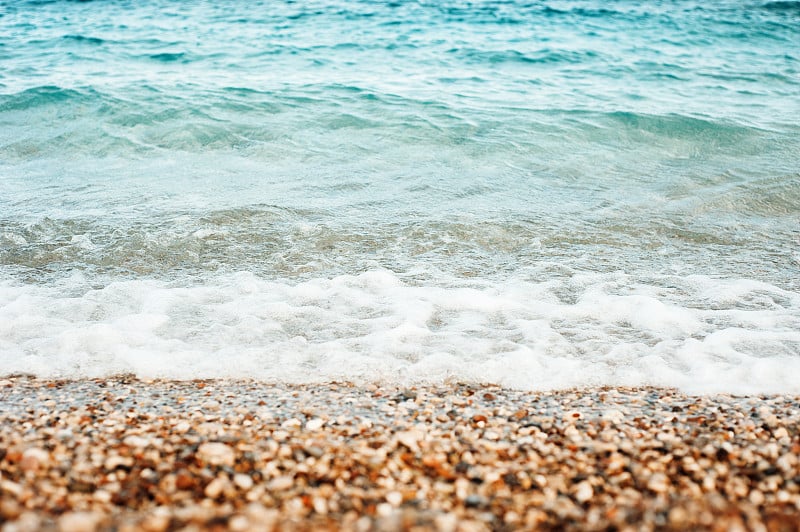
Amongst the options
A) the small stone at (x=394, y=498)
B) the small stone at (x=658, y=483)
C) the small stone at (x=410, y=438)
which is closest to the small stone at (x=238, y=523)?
the small stone at (x=394, y=498)

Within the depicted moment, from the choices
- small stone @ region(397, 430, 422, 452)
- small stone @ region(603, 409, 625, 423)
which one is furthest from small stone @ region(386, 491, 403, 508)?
small stone @ region(603, 409, 625, 423)

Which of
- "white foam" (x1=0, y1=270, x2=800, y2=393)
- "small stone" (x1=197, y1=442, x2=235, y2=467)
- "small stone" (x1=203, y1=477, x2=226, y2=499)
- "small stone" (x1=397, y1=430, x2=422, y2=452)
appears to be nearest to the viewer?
"small stone" (x1=203, y1=477, x2=226, y2=499)

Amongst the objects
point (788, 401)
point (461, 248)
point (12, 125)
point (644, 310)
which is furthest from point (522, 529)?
point (12, 125)

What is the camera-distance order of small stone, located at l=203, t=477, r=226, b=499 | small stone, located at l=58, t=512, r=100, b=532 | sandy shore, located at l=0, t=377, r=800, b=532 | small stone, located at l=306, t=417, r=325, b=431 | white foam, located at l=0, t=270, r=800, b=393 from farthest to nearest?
white foam, located at l=0, t=270, r=800, b=393 → small stone, located at l=306, t=417, r=325, b=431 → small stone, located at l=203, t=477, r=226, b=499 → sandy shore, located at l=0, t=377, r=800, b=532 → small stone, located at l=58, t=512, r=100, b=532

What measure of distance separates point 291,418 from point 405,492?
103cm

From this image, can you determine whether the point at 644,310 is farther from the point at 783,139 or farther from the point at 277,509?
the point at 783,139

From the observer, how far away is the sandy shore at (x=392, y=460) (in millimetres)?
2564

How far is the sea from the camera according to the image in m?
4.77

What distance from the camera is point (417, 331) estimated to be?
507 centimetres

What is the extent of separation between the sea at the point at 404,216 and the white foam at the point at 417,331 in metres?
0.03

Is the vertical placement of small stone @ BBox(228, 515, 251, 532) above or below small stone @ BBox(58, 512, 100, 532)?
below

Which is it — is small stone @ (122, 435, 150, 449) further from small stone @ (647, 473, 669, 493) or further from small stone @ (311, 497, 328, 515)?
small stone @ (647, 473, 669, 493)

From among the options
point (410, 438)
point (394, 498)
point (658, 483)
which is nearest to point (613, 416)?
point (658, 483)

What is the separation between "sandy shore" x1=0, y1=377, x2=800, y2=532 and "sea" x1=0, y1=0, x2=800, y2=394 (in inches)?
18.9
